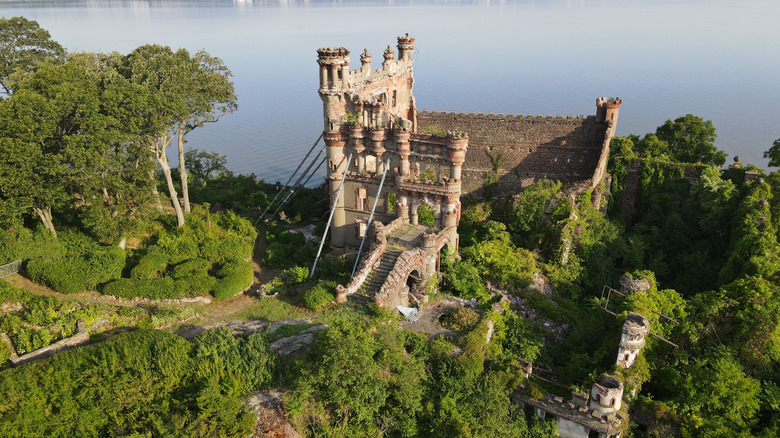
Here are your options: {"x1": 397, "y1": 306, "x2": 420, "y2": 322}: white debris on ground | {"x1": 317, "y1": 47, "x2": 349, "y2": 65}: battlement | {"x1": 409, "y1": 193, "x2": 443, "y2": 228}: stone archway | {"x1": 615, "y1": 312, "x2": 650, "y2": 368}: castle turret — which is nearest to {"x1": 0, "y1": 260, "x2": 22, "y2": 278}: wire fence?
{"x1": 397, "y1": 306, "x2": 420, "y2": 322}: white debris on ground

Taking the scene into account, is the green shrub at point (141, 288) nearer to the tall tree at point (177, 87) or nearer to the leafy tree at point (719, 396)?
the tall tree at point (177, 87)

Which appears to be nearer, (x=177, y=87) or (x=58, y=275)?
(x=58, y=275)

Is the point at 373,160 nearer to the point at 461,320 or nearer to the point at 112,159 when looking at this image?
the point at 461,320

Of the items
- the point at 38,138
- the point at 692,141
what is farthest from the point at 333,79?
the point at 692,141

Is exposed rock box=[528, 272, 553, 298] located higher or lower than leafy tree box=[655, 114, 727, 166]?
lower

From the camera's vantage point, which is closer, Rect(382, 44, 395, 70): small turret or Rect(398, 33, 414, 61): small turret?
Rect(382, 44, 395, 70): small turret

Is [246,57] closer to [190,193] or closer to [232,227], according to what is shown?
[190,193]

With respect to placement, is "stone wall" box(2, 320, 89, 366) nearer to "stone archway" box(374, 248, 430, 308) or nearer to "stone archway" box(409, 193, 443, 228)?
"stone archway" box(374, 248, 430, 308)

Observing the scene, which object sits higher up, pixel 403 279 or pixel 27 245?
pixel 27 245
